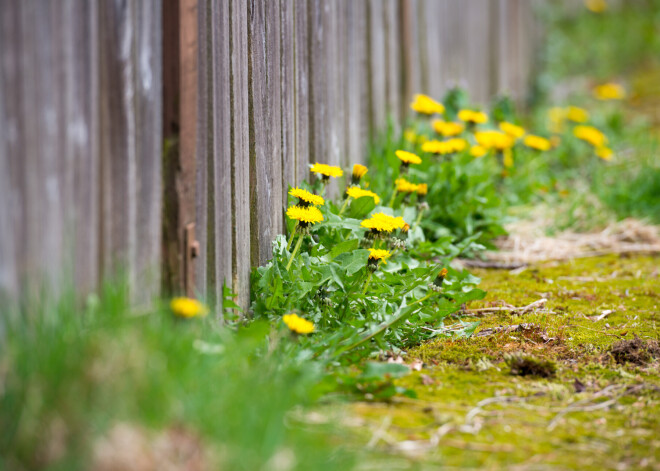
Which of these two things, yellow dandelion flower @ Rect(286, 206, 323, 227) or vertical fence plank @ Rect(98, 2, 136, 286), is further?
yellow dandelion flower @ Rect(286, 206, 323, 227)

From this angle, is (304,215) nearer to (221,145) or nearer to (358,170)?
(221,145)

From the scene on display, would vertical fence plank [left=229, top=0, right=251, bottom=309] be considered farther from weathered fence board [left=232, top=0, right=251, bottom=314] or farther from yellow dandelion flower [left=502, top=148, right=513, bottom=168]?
yellow dandelion flower [left=502, top=148, right=513, bottom=168]

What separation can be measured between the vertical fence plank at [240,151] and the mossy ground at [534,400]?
2.13 feet

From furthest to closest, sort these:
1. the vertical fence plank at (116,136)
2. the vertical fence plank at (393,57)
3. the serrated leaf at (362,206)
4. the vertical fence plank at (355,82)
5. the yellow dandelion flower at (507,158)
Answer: the yellow dandelion flower at (507,158) < the vertical fence plank at (393,57) < the vertical fence plank at (355,82) < the serrated leaf at (362,206) < the vertical fence plank at (116,136)

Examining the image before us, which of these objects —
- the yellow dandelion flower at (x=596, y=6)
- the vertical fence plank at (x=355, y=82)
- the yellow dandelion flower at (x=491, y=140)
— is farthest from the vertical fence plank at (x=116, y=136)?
the yellow dandelion flower at (x=596, y=6)

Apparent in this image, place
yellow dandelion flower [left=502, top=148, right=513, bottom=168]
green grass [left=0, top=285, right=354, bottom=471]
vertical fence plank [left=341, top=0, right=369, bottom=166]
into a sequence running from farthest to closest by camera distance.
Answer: yellow dandelion flower [left=502, top=148, right=513, bottom=168], vertical fence plank [left=341, top=0, right=369, bottom=166], green grass [left=0, top=285, right=354, bottom=471]

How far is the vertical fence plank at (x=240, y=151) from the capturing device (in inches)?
95.6

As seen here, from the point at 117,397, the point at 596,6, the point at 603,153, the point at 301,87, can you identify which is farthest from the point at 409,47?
the point at 596,6

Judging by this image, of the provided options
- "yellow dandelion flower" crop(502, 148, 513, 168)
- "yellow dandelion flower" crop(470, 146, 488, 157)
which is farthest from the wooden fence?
"yellow dandelion flower" crop(502, 148, 513, 168)

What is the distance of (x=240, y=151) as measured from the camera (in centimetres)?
248

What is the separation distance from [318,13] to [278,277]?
142 cm

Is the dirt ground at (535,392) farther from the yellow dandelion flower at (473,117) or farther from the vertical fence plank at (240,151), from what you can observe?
the yellow dandelion flower at (473,117)

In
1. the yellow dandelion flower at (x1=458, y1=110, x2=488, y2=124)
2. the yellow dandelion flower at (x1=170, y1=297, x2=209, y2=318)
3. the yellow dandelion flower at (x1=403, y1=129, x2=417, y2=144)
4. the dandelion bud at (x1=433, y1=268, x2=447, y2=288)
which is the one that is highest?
the yellow dandelion flower at (x1=458, y1=110, x2=488, y2=124)

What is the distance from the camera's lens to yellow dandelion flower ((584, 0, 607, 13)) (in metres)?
11.1
